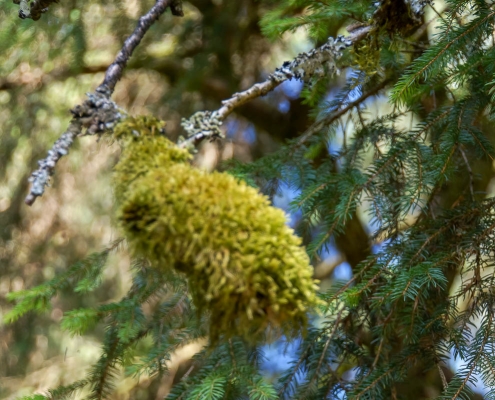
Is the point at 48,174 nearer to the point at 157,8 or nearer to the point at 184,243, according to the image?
the point at 184,243

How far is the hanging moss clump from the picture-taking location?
69cm

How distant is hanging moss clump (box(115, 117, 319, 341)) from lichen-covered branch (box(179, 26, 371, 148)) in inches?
6.6

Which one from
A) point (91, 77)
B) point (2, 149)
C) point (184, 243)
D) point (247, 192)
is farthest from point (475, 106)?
point (2, 149)

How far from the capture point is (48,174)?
0.78 meters

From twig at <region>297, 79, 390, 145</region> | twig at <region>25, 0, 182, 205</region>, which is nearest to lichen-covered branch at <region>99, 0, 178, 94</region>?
twig at <region>25, 0, 182, 205</region>

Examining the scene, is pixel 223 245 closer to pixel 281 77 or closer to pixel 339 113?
pixel 281 77

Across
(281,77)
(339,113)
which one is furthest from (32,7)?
(339,113)

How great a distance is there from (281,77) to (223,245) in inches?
17.8

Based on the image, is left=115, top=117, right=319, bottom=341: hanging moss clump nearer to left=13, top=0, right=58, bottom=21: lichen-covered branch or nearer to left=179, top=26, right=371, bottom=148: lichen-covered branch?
left=179, top=26, right=371, bottom=148: lichen-covered branch

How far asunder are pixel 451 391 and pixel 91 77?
8.15 ft

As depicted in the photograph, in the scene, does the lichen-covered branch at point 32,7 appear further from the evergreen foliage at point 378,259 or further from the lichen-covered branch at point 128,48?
the evergreen foliage at point 378,259

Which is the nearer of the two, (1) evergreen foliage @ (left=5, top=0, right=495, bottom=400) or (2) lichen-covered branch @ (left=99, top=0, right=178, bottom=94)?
(2) lichen-covered branch @ (left=99, top=0, right=178, bottom=94)

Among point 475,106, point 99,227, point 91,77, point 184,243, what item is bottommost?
point 184,243

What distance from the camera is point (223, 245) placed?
0.69 m
